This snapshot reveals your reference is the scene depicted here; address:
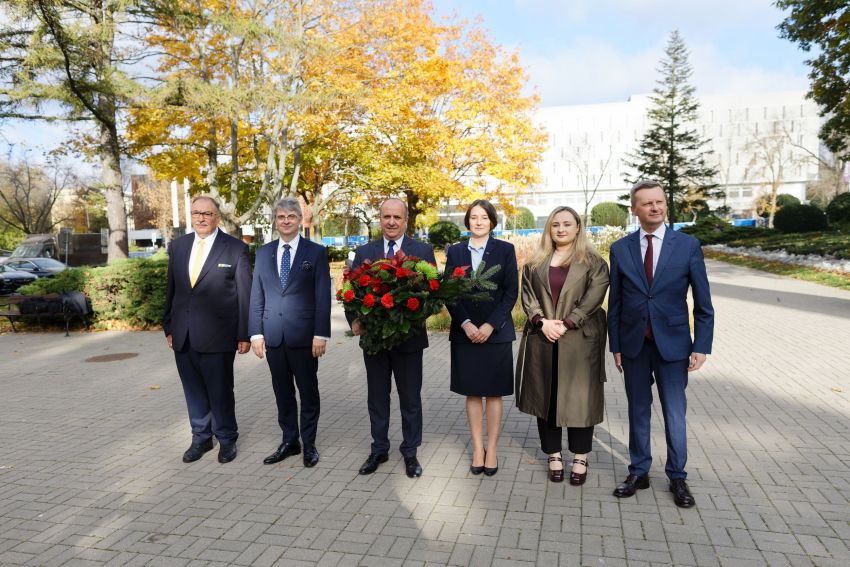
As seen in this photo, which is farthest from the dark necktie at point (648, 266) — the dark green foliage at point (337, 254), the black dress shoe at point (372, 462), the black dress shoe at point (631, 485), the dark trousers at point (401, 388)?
the dark green foliage at point (337, 254)

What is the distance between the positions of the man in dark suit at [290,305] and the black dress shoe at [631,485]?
2.35 m

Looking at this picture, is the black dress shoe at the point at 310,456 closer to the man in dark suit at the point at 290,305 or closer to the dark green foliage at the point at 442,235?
the man in dark suit at the point at 290,305

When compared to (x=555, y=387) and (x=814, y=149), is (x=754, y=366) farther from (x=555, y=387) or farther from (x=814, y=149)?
(x=814, y=149)

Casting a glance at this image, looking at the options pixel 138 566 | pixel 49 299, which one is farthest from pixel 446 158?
pixel 138 566

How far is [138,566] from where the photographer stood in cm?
320

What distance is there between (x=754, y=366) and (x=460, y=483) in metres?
5.25

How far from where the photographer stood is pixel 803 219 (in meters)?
30.7

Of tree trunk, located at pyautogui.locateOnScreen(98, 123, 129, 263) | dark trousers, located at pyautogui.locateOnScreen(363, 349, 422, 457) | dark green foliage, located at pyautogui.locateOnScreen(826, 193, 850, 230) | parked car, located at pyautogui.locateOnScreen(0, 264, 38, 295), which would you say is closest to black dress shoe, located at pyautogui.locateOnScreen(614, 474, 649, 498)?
dark trousers, located at pyautogui.locateOnScreen(363, 349, 422, 457)

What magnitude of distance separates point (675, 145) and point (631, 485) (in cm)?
4916

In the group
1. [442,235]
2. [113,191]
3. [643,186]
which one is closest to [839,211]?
[442,235]

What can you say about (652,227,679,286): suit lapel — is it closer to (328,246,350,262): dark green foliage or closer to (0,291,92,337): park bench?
(0,291,92,337): park bench

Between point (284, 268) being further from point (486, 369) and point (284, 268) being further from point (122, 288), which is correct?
point (122, 288)

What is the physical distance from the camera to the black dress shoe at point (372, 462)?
4.43m

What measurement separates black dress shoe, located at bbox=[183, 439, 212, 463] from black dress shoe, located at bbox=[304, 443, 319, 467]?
3.08 ft
